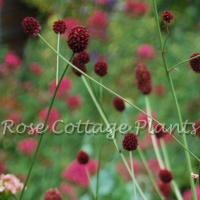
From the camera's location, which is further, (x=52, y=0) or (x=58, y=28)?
(x=52, y=0)

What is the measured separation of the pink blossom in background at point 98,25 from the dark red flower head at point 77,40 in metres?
2.99

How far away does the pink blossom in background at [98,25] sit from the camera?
13.0 feet

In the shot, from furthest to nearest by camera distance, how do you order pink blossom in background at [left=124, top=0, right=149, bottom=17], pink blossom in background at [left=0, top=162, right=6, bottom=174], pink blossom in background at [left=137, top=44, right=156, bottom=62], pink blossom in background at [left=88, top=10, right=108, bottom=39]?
1. pink blossom in background at [left=124, top=0, right=149, bottom=17]
2. pink blossom in background at [left=88, top=10, right=108, bottom=39]
3. pink blossom in background at [left=137, top=44, right=156, bottom=62]
4. pink blossom in background at [left=0, top=162, right=6, bottom=174]

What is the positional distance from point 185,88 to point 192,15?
131 cm

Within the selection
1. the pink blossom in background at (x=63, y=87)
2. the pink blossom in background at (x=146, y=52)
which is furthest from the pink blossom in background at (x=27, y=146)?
the pink blossom in background at (x=146, y=52)

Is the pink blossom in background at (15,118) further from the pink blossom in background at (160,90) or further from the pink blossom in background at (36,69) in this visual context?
the pink blossom in background at (160,90)

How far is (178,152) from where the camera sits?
2689 mm

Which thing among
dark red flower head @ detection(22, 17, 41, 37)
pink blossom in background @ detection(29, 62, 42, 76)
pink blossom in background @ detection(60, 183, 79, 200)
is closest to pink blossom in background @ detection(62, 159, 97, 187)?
pink blossom in background @ detection(60, 183, 79, 200)

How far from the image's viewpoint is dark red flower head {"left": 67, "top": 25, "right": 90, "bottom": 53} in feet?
3.10

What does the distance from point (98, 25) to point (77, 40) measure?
3060 mm

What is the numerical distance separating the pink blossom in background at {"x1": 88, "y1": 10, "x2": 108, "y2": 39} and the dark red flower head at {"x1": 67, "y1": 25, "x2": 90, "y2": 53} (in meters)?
2.99

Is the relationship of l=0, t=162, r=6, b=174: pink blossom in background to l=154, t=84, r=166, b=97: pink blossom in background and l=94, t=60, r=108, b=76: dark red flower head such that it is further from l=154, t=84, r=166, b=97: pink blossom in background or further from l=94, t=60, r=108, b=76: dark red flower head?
l=94, t=60, r=108, b=76: dark red flower head

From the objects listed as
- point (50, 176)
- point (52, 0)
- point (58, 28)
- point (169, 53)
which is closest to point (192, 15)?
point (169, 53)

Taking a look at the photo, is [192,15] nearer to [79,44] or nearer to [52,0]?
[52,0]
